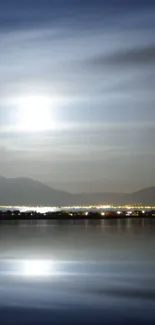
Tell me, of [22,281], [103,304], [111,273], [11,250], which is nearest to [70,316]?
[103,304]

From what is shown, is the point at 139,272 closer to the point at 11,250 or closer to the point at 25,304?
the point at 25,304

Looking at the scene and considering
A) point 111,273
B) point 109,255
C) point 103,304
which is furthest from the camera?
point 109,255

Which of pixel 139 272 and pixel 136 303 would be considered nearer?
pixel 136 303

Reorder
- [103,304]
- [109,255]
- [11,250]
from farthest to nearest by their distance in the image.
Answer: [11,250] < [109,255] < [103,304]

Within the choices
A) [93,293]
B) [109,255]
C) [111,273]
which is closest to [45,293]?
[93,293]

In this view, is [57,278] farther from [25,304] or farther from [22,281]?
[25,304]

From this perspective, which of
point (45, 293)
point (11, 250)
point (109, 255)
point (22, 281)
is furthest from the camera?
point (11, 250)
